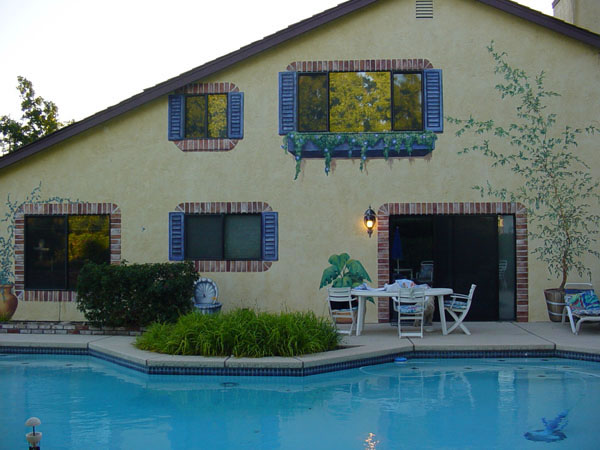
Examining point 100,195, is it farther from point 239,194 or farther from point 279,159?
point 279,159

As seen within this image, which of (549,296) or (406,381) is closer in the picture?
(406,381)

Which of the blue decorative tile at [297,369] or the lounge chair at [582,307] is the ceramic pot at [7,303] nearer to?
the blue decorative tile at [297,369]

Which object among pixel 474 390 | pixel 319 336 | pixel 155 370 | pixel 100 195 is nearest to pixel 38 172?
pixel 100 195

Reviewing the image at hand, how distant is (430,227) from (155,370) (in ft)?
19.7

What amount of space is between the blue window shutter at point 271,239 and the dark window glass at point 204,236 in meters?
0.87

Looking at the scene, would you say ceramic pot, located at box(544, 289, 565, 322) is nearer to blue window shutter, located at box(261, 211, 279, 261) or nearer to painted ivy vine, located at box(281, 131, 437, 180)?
painted ivy vine, located at box(281, 131, 437, 180)

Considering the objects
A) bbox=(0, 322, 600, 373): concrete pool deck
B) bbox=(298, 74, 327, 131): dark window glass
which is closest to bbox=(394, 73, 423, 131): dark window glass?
bbox=(298, 74, 327, 131): dark window glass

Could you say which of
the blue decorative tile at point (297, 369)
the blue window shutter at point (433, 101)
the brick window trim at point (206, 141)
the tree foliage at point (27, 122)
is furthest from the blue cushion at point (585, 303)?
the tree foliage at point (27, 122)

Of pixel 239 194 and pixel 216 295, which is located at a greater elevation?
pixel 239 194

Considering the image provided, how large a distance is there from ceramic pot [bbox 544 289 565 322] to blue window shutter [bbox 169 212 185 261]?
274 inches

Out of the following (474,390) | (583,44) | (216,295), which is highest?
(583,44)

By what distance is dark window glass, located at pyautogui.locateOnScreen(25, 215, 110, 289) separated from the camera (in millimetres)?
12672

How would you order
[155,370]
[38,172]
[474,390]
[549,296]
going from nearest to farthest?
[474,390] → [155,370] → [549,296] → [38,172]

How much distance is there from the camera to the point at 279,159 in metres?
12.5
